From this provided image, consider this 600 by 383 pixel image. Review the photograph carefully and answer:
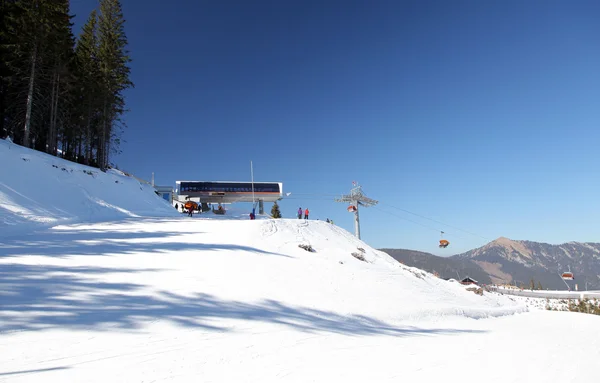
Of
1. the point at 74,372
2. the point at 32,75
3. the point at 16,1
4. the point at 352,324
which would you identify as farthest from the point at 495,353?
the point at 16,1

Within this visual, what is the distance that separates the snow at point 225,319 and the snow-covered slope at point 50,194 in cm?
33

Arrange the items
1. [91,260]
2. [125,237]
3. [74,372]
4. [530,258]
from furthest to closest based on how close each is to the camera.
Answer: [530,258]
[125,237]
[91,260]
[74,372]

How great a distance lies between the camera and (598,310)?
73.8 feet

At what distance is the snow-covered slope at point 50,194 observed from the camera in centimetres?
1277

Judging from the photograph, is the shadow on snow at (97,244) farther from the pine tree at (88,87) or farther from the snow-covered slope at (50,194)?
the pine tree at (88,87)

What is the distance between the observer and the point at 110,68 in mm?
28672

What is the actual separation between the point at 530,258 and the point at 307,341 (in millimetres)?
192115

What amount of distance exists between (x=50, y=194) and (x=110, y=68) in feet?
57.9

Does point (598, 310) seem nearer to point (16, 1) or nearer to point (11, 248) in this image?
point (11, 248)

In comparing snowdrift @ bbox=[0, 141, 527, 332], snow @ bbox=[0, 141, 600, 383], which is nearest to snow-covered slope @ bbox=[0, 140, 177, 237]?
snowdrift @ bbox=[0, 141, 527, 332]

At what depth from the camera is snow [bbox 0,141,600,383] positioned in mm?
4023

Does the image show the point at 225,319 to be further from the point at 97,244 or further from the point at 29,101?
the point at 29,101

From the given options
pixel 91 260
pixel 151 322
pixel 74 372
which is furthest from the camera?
pixel 91 260

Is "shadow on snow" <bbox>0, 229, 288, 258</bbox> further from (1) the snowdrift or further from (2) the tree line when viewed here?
(2) the tree line
